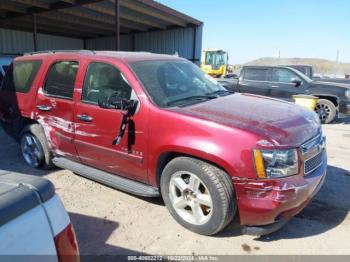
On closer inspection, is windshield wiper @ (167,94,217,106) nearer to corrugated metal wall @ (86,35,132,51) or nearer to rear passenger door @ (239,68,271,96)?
rear passenger door @ (239,68,271,96)

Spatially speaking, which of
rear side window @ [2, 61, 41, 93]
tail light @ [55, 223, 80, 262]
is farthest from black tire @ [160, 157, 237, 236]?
rear side window @ [2, 61, 41, 93]

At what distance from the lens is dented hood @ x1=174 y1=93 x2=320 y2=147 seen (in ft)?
9.35

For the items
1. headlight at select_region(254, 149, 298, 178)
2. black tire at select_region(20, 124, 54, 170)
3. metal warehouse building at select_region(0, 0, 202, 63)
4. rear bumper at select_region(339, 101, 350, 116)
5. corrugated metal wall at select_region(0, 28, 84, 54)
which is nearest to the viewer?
headlight at select_region(254, 149, 298, 178)

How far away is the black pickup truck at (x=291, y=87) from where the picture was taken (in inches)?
369

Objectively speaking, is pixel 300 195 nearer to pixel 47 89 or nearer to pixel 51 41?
pixel 47 89

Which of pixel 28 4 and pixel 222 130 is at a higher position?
pixel 28 4

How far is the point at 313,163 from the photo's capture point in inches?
123

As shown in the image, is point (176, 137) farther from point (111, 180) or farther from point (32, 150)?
point (32, 150)

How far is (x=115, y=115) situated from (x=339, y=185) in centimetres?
336

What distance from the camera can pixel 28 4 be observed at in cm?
1346

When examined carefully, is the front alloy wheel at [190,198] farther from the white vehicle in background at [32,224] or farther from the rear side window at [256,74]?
the rear side window at [256,74]

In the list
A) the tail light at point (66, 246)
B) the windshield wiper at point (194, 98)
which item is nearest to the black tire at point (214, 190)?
the windshield wiper at point (194, 98)

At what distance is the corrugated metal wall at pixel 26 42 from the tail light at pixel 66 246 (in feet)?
73.4

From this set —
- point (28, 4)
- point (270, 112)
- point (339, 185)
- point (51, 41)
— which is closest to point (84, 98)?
point (270, 112)
